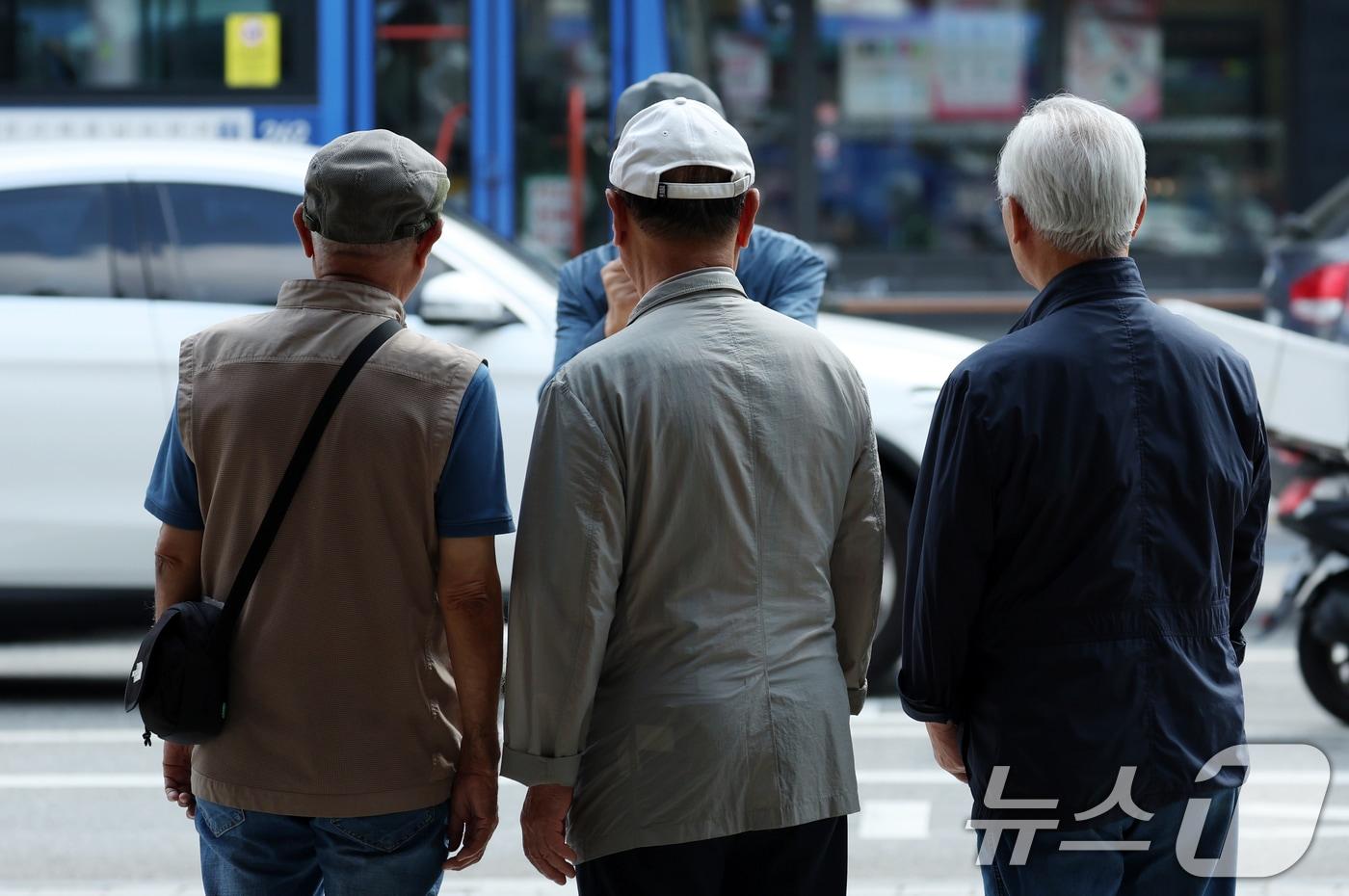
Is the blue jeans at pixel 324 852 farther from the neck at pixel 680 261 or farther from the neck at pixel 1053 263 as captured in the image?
the neck at pixel 1053 263

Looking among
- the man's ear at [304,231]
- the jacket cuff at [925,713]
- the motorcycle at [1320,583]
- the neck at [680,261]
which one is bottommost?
the motorcycle at [1320,583]

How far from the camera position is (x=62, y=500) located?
248 inches

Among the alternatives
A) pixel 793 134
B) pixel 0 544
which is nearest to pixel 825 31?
pixel 793 134

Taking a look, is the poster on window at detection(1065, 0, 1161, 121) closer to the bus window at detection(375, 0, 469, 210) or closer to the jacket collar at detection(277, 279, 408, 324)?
the bus window at detection(375, 0, 469, 210)

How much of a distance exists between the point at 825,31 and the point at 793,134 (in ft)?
2.55

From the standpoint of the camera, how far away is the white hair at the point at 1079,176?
2467 millimetres

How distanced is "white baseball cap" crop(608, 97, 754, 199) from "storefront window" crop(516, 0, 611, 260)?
700 centimetres

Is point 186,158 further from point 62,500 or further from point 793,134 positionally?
point 793,134

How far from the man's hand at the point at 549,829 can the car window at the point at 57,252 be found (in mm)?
4413

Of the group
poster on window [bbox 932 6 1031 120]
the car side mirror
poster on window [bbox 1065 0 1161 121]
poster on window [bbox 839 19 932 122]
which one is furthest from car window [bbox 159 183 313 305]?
poster on window [bbox 1065 0 1161 121]

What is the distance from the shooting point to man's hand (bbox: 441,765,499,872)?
248 centimetres

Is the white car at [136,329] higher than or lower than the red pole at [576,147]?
lower

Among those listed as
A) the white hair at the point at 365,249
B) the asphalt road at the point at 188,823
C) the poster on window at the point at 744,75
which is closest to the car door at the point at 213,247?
the asphalt road at the point at 188,823

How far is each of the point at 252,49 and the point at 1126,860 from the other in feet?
25.2
